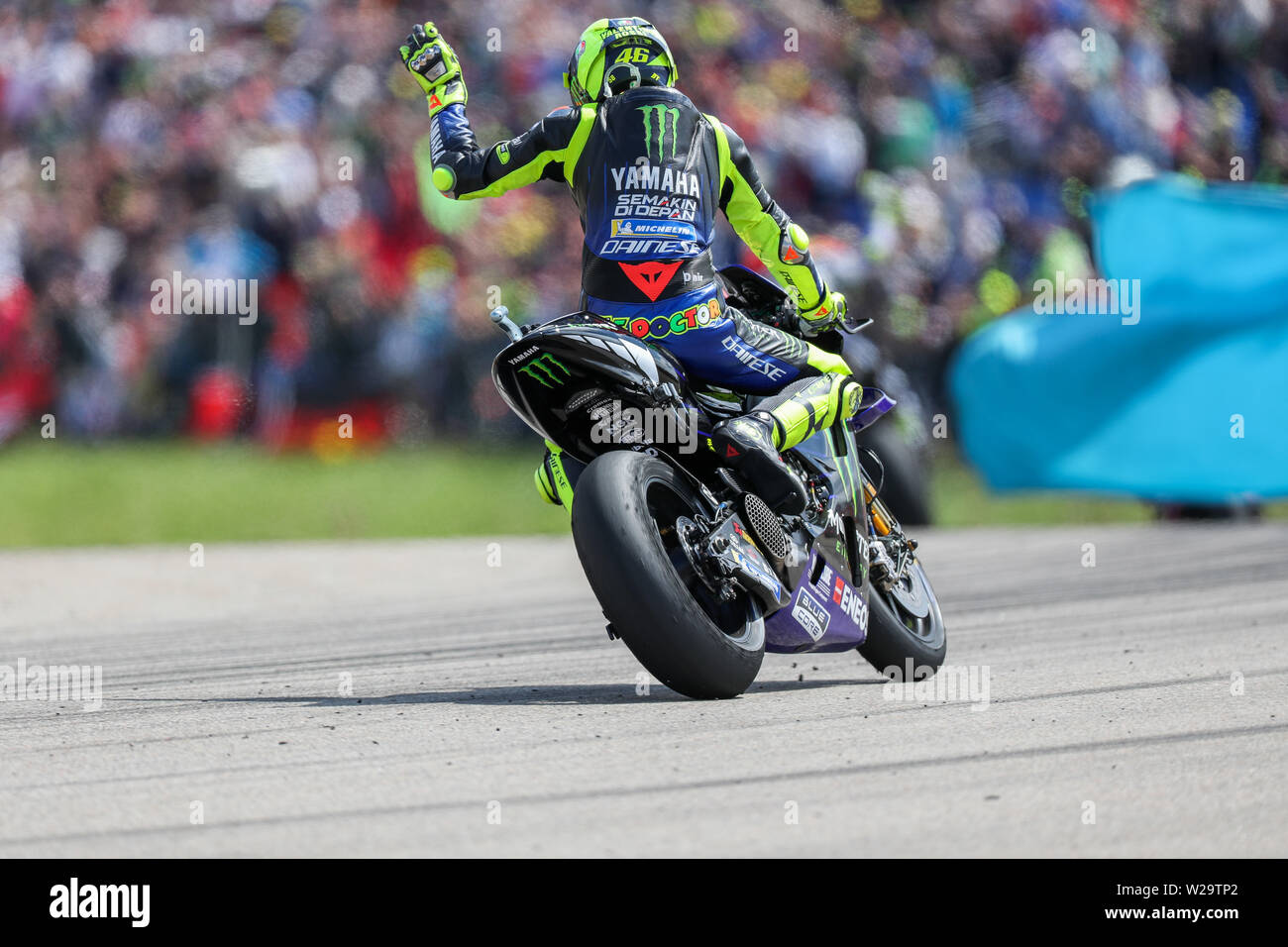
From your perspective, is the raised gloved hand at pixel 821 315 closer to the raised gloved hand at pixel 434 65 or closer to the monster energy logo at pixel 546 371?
the monster energy logo at pixel 546 371

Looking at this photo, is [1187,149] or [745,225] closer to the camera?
[745,225]

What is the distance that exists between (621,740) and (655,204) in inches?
60.7

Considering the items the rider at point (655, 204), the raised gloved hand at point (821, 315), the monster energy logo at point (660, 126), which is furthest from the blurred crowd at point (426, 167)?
the monster energy logo at point (660, 126)

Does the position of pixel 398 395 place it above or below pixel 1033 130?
below

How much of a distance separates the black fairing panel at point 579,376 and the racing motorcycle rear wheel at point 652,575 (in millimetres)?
175

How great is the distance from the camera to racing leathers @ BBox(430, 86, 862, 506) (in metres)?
5.12

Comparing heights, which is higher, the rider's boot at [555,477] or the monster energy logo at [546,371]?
the monster energy logo at [546,371]

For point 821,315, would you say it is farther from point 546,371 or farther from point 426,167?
point 426,167

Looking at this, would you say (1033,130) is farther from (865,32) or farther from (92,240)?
(92,240)

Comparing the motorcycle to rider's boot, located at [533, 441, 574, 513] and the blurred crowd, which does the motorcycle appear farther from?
the blurred crowd

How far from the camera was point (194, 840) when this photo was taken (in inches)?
133

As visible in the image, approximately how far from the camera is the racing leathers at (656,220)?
5125 mm
